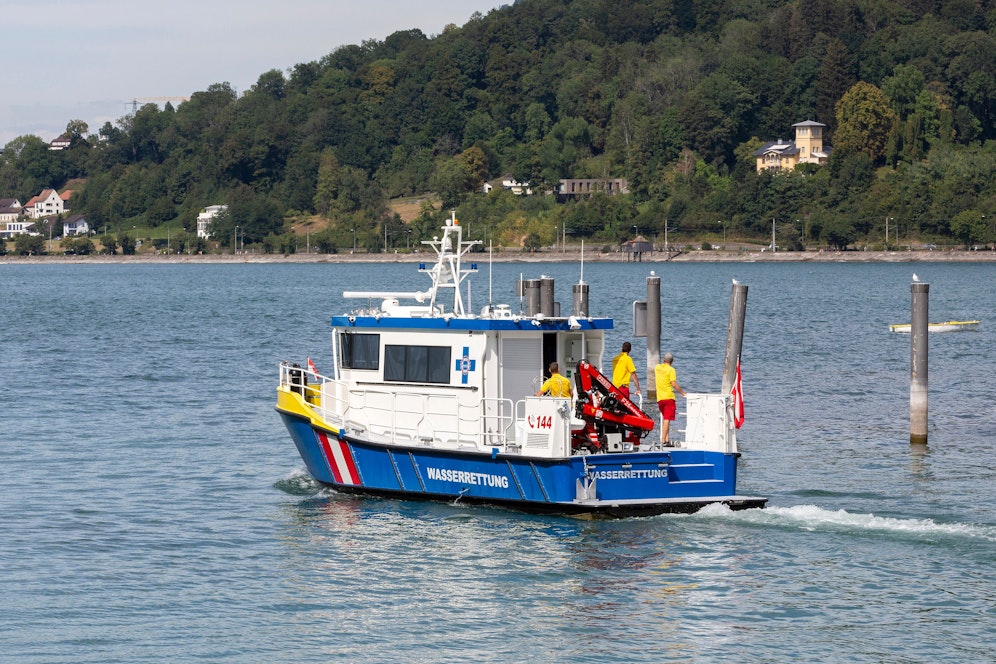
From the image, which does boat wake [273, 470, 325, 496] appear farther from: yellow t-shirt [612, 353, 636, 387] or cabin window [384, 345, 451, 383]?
yellow t-shirt [612, 353, 636, 387]

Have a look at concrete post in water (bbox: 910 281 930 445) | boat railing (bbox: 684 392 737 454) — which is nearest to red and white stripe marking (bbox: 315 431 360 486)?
boat railing (bbox: 684 392 737 454)

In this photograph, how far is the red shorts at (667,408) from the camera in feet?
76.4

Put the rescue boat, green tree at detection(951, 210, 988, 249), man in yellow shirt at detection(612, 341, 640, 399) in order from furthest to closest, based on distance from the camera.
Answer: green tree at detection(951, 210, 988, 249)
man in yellow shirt at detection(612, 341, 640, 399)
the rescue boat

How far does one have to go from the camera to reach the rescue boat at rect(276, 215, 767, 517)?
2202cm

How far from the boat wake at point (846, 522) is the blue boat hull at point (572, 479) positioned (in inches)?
7.5

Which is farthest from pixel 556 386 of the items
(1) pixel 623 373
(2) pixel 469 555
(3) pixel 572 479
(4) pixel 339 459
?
(4) pixel 339 459

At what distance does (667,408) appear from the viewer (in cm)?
2342

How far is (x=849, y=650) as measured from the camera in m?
17.2

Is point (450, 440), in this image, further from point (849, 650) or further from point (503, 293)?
point (503, 293)

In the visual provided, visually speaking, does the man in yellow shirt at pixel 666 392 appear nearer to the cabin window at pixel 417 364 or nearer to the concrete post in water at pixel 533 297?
the cabin window at pixel 417 364

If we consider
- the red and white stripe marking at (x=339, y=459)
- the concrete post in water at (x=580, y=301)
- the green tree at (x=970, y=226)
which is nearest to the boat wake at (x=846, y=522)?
the red and white stripe marking at (x=339, y=459)

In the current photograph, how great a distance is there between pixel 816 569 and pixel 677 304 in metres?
73.9

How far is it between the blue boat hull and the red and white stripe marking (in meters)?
0.65

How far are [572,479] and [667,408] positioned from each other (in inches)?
96.5
